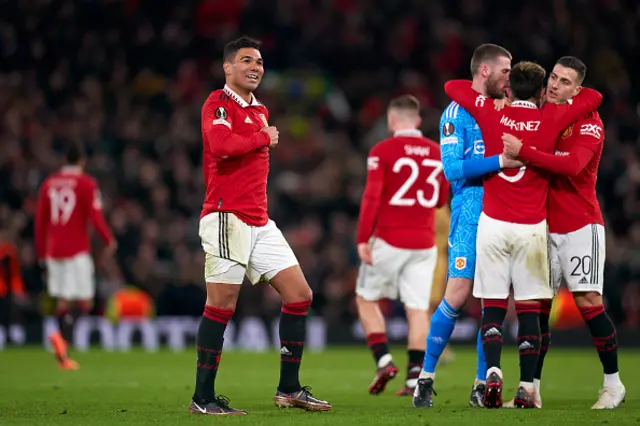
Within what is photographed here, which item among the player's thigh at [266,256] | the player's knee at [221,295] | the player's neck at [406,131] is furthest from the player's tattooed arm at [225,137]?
the player's neck at [406,131]

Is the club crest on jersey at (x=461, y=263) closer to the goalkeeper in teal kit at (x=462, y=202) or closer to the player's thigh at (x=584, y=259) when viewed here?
the goalkeeper in teal kit at (x=462, y=202)

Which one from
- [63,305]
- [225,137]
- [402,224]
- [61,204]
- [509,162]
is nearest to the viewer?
[225,137]

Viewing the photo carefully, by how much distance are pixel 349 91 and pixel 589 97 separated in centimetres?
1495

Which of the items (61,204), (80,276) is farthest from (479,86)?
(80,276)

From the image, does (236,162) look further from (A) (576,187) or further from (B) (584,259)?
(B) (584,259)

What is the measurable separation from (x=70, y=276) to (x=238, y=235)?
271 inches

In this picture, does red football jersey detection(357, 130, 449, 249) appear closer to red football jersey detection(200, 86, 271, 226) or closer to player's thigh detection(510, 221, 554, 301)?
player's thigh detection(510, 221, 554, 301)

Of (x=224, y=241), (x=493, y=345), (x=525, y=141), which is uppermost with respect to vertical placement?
(x=525, y=141)

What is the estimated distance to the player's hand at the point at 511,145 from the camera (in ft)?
25.7

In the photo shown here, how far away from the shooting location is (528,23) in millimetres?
23016

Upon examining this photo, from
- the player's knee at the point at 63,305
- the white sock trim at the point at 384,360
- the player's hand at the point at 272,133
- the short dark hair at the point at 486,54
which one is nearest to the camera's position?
the player's hand at the point at 272,133

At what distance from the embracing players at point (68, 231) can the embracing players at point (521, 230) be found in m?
6.58

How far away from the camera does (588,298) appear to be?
8.31m

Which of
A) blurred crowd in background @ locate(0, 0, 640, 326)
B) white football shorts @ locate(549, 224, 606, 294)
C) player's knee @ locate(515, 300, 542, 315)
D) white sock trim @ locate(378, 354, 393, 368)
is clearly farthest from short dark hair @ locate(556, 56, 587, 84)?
blurred crowd in background @ locate(0, 0, 640, 326)
